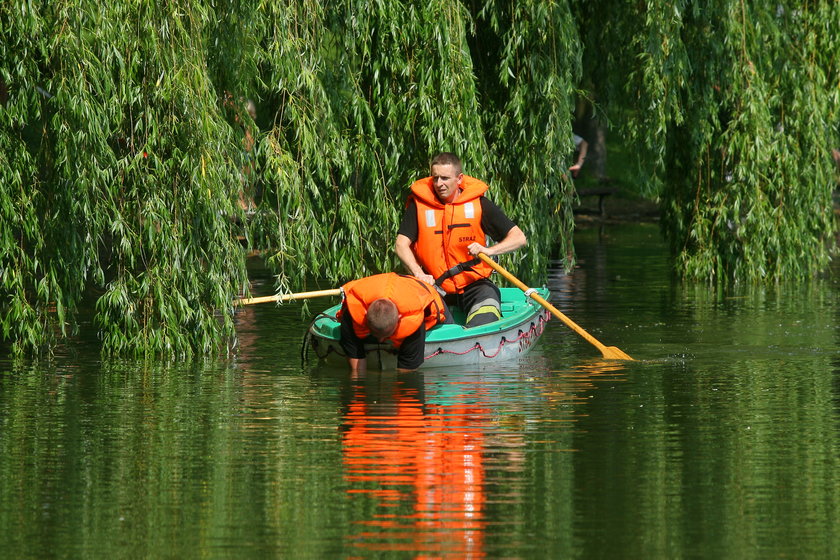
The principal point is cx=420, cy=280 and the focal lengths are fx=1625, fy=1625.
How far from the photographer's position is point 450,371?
12.4m

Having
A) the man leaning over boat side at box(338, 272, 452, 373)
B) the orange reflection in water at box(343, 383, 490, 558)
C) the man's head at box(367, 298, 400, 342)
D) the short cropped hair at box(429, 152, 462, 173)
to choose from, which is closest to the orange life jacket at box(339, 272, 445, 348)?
the man leaning over boat side at box(338, 272, 452, 373)

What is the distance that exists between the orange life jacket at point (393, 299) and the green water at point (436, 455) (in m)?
0.42

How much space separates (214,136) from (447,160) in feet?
6.36

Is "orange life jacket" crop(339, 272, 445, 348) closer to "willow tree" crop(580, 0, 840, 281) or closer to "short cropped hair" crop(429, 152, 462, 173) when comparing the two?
"short cropped hair" crop(429, 152, 462, 173)

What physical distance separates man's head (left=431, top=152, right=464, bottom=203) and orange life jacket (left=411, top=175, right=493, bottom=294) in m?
0.16

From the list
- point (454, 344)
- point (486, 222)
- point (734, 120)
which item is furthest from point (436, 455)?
point (734, 120)

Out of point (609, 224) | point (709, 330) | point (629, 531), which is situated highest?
point (629, 531)

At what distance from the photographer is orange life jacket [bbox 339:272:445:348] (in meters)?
11.6

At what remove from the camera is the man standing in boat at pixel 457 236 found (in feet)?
42.3

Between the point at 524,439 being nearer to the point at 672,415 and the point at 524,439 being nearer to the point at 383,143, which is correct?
the point at 672,415

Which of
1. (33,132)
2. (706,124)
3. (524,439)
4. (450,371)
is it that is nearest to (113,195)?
(33,132)

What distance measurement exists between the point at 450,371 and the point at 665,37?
5484 mm

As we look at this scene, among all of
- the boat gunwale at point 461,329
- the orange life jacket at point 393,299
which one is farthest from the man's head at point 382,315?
the boat gunwale at point 461,329

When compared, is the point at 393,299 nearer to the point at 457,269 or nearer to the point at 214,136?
the point at 457,269
